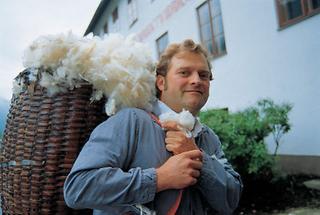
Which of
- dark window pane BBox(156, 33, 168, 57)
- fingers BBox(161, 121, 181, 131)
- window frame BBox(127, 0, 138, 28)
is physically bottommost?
fingers BBox(161, 121, 181, 131)

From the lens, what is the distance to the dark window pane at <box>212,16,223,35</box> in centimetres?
876

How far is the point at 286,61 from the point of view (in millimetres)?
6668

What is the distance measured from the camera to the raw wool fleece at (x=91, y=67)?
4.99 feet

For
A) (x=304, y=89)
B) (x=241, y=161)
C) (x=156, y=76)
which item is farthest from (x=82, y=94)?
(x=304, y=89)

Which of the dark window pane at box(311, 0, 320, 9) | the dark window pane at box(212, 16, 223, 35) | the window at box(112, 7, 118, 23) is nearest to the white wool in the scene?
the dark window pane at box(311, 0, 320, 9)

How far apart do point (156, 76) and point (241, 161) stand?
3936mm

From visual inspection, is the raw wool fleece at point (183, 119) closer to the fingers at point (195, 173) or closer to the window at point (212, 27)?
the fingers at point (195, 173)

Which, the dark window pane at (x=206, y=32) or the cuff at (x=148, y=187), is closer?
the cuff at (x=148, y=187)

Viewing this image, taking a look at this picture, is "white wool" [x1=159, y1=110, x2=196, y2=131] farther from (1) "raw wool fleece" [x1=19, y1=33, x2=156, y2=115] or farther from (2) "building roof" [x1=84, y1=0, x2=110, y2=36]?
(2) "building roof" [x1=84, y1=0, x2=110, y2=36]

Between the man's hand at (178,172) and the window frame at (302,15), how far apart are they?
5.51m

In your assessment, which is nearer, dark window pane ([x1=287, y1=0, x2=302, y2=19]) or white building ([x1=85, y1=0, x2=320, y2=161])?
white building ([x1=85, y1=0, x2=320, y2=161])

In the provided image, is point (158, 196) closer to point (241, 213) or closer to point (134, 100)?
point (134, 100)

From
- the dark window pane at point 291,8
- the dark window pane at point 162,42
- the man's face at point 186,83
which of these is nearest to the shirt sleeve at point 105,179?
the man's face at point 186,83

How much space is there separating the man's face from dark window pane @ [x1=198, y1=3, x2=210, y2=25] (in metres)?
7.86
